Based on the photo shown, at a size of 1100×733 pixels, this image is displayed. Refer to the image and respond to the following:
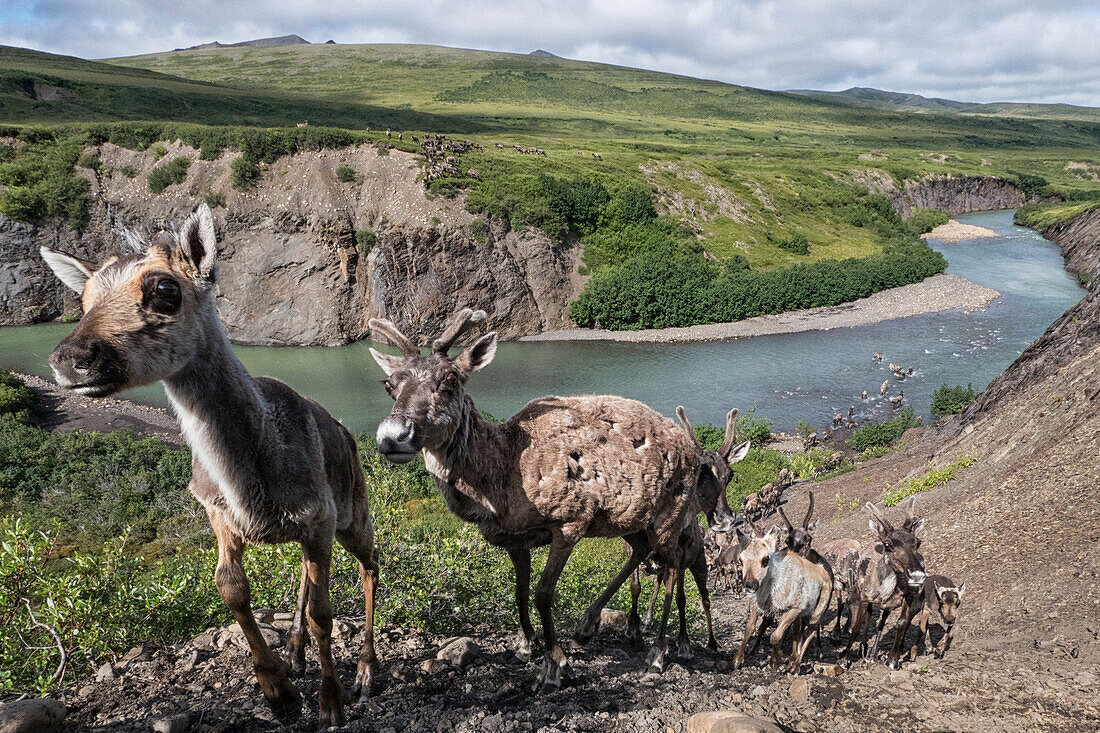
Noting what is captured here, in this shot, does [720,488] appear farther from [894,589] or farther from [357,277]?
[357,277]

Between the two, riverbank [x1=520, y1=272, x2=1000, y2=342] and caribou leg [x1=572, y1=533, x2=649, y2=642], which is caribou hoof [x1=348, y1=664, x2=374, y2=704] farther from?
riverbank [x1=520, y1=272, x2=1000, y2=342]

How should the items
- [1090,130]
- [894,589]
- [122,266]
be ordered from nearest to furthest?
[122,266]
[894,589]
[1090,130]

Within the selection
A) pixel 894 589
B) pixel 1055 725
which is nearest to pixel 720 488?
pixel 894 589

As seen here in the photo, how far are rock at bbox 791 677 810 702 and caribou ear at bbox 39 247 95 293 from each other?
6566 millimetres

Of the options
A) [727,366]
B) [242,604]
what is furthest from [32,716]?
[727,366]

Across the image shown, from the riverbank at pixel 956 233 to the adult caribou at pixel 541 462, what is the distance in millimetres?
82688

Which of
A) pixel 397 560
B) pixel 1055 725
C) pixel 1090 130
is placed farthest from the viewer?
pixel 1090 130

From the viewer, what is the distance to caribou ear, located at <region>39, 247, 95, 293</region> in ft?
12.8

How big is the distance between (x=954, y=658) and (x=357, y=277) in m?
45.1

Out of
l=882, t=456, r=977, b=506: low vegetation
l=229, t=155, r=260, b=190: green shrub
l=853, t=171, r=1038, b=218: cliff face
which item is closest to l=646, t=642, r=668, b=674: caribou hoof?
l=882, t=456, r=977, b=506: low vegetation

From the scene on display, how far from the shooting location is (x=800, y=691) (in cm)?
600

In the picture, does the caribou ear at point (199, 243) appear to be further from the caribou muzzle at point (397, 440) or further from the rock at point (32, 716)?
the rock at point (32, 716)

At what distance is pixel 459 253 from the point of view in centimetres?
4638

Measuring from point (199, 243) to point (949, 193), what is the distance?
4413 inches
